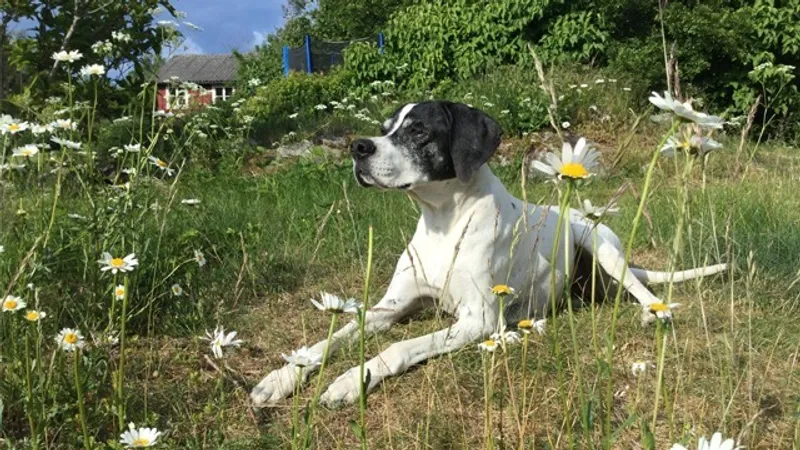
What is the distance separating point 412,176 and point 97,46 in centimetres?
147

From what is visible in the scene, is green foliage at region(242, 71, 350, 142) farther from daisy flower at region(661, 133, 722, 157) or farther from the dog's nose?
daisy flower at region(661, 133, 722, 157)

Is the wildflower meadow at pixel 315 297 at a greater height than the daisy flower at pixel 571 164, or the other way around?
the daisy flower at pixel 571 164

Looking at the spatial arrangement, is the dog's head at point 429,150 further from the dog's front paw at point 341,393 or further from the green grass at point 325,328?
the dog's front paw at point 341,393

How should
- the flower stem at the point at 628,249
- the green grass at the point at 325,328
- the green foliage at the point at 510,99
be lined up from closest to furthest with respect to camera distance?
the flower stem at the point at 628,249, the green grass at the point at 325,328, the green foliage at the point at 510,99

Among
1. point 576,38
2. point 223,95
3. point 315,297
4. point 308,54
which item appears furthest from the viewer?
point 308,54

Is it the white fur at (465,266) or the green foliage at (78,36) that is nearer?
the white fur at (465,266)

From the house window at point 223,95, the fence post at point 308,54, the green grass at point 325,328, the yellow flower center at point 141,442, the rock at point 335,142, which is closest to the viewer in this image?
the yellow flower center at point 141,442

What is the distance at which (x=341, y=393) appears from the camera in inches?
95.6

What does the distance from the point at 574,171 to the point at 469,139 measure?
1.93 m

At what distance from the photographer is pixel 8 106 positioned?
5836 mm

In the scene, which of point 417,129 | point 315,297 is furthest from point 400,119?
point 315,297

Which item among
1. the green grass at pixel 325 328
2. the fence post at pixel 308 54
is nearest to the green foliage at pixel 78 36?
the green grass at pixel 325 328

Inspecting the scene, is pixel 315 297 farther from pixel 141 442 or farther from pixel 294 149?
pixel 294 149

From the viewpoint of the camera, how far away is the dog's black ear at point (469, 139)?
3041 mm
